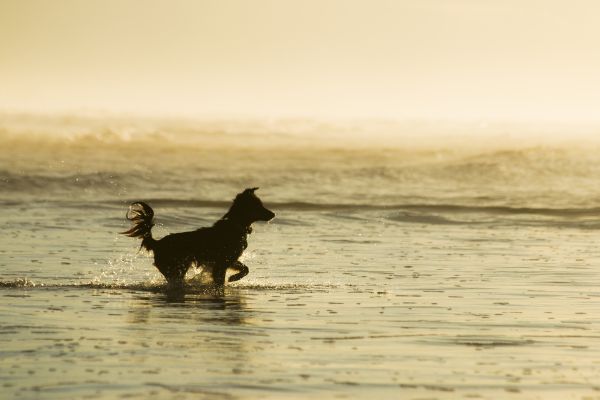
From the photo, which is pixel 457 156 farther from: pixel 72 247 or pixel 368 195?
pixel 72 247

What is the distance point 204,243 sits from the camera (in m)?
14.5

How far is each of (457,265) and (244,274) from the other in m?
4.00

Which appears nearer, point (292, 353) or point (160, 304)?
point (292, 353)

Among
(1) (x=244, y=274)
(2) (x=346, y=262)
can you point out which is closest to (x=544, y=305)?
(1) (x=244, y=274)

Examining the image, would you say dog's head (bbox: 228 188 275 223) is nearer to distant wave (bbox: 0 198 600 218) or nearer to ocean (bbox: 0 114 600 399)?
ocean (bbox: 0 114 600 399)

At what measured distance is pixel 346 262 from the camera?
17891mm

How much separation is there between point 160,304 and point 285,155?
47906 mm

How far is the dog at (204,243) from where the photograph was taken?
14344mm

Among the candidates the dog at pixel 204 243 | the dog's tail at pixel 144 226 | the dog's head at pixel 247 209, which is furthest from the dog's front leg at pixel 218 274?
the dog's tail at pixel 144 226

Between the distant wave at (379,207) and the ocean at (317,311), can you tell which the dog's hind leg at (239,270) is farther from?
the distant wave at (379,207)

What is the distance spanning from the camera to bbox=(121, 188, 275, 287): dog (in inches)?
565

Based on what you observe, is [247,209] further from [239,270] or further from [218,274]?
[218,274]

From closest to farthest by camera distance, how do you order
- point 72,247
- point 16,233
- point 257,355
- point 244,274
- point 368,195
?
1. point 257,355
2. point 244,274
3. point 72,247
4. point 16,233
5. point 368,195

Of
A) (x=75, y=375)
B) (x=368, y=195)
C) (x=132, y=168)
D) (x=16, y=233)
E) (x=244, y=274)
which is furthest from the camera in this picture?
(x=132, y=168)
